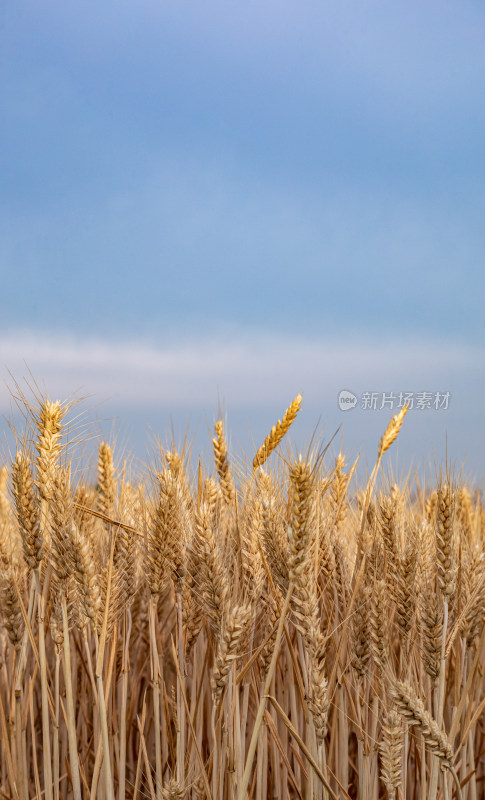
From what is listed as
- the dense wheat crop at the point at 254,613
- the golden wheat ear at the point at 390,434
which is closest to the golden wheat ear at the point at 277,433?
the dense wheat crop at the point at 254,613

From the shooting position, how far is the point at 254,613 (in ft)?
6.56

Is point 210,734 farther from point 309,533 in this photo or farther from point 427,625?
point 309,533

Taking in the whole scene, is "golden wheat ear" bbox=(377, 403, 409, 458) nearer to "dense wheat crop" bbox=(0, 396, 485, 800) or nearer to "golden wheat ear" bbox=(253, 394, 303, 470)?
"dense wheat crop" bbox=(0, 396, 485, 800)

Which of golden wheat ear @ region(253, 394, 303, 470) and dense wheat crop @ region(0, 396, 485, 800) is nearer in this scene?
dense wheat crop @ region(0, 396, 485, 800)

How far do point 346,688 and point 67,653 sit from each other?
3.81 ft

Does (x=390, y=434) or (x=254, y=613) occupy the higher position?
(x=390, y=434)

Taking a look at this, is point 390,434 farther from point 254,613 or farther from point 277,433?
point 254,613

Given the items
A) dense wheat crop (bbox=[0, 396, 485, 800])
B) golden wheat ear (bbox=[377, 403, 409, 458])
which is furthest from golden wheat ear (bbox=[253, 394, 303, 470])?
golden wheat ear (bbox=[377, 403, 409, 458])

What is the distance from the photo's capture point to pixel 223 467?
2.79 m

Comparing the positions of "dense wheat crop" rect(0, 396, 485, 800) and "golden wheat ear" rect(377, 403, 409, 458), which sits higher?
"golden wheat ear" rect(377, 403, 409, 458)

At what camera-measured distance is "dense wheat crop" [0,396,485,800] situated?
178cm

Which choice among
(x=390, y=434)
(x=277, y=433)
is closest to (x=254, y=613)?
(x=277, y=433)

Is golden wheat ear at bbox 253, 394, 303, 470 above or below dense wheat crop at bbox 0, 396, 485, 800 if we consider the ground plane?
above

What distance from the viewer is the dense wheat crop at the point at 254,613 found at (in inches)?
70.0
